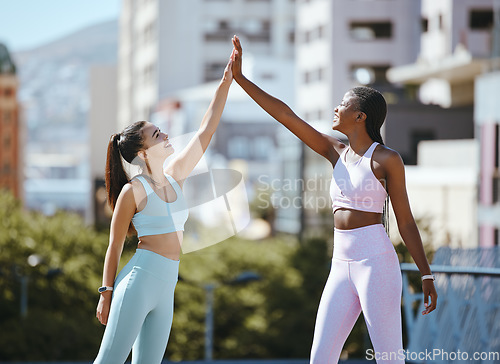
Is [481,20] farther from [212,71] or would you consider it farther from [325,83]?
[212,71]

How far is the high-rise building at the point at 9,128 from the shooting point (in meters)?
82.9

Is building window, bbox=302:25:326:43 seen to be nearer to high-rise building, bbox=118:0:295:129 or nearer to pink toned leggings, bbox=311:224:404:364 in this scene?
high-rise building, bbox=118:0:295:129

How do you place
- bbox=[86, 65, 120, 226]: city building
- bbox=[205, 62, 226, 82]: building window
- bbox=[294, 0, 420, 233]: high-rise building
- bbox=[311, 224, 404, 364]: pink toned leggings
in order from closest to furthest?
1. bbox=[311, 224, 404, 364]: pink toned leggings
2. bbox=[294, 0, 420, 233]: high-rise building
3. bbox=[205, 62, 226, 82]: building window
4. bbox=[86, 65, 120, 226]: city building

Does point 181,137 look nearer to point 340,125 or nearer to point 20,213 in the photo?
point 340,125

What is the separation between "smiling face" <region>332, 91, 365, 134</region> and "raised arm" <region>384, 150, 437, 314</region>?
230 mm

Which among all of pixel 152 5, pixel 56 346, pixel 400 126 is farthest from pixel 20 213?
pixel 152 5

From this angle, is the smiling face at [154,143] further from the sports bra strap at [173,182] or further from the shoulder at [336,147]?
the shoulder at [336,147]

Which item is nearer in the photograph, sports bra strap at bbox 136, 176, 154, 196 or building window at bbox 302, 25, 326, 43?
sports bra strap at bbox 136, 176, 154, 196

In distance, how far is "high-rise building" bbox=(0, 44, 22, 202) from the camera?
82875 mm

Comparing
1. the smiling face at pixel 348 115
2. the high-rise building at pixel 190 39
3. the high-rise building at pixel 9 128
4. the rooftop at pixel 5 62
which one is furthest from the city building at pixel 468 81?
the high-rise building at pixel 9 128

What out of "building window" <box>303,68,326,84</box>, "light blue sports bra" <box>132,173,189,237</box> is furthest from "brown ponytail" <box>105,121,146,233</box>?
"building window" <box>303,68,326,84</box>

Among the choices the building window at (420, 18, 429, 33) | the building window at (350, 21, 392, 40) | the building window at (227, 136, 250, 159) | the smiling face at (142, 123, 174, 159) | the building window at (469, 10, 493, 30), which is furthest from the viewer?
the building window at (227, 136, 250, 159)

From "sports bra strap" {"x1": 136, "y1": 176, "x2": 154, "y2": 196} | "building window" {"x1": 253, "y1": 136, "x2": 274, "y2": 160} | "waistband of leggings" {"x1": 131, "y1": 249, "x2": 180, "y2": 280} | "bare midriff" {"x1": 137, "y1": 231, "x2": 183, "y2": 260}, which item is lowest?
"waistband of leggings" {"x1": 131, "y1": 249, "x2": 180, "y2": 280}

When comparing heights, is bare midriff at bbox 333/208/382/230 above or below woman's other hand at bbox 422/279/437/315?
above
